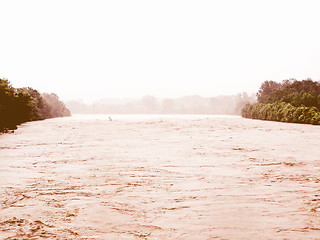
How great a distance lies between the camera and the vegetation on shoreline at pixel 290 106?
72.6 ft

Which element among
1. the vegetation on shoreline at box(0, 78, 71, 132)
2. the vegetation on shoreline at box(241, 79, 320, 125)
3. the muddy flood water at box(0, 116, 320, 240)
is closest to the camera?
the muddy flood water at box(0, 116, 320, 240)

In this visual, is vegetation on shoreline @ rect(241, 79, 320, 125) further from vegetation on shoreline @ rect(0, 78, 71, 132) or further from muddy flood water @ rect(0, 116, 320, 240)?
vegetation on shoreline @ rect(0, 78, 71, 132)

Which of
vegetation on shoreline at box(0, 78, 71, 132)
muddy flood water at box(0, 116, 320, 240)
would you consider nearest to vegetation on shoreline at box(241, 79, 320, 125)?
muddy flood water at box(0, 116, 320, 240)

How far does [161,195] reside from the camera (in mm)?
5285

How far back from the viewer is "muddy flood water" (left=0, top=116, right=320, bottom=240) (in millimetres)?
3848

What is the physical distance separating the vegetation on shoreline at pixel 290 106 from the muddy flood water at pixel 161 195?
13201 mm

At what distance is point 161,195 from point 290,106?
70.5 ft

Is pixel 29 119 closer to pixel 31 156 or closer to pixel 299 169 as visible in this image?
pixel 31 156

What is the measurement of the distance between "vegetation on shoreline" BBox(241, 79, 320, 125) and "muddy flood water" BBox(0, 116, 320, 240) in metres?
13.2

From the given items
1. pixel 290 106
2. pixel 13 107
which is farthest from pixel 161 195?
pixel 290 106

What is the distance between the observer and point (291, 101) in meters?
26.7

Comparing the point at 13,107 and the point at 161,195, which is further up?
the point at 13,107

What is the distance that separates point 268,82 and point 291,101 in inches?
503

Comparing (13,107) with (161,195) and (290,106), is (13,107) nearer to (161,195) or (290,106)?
(161,195)
